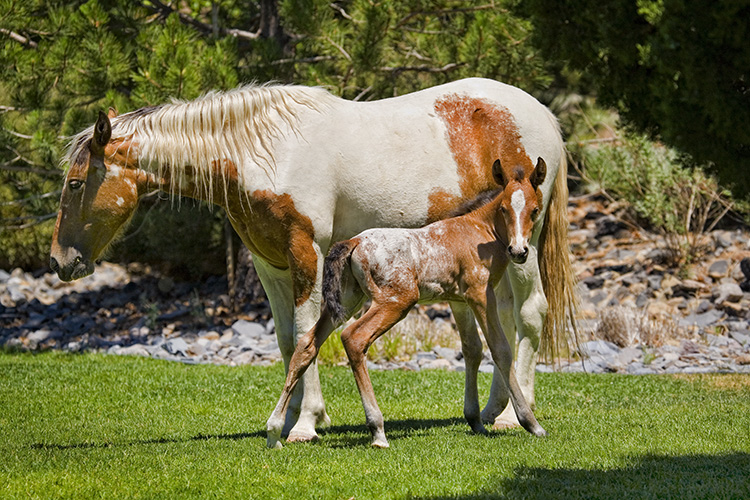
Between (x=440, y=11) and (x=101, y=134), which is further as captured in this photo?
(x=440, y=11)

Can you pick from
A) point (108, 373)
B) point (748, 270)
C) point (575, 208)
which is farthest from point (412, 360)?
point (575, 208)

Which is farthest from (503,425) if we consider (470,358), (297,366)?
(297,366)

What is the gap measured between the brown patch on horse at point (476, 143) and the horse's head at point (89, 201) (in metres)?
2.19

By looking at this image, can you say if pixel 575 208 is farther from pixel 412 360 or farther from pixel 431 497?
pixel 431 497

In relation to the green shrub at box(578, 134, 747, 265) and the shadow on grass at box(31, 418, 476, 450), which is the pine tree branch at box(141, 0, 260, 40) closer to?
the green shrub at box(578, 134, 747, 265)

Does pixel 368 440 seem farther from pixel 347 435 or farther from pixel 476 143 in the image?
pixel 476 143

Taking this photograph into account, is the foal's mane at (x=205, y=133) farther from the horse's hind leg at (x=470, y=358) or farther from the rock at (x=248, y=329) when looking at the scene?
the rock at (x=248, y=329)

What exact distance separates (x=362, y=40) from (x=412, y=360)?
422 cm

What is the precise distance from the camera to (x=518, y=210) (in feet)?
17.9

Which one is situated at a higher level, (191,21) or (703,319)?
(191,21)

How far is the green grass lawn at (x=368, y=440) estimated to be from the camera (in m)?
4.49

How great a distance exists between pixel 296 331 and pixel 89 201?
165 centimetres

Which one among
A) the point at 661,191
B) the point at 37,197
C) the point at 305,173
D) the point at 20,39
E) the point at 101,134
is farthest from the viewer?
the point at 661,191

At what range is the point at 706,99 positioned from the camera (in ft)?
24.2
